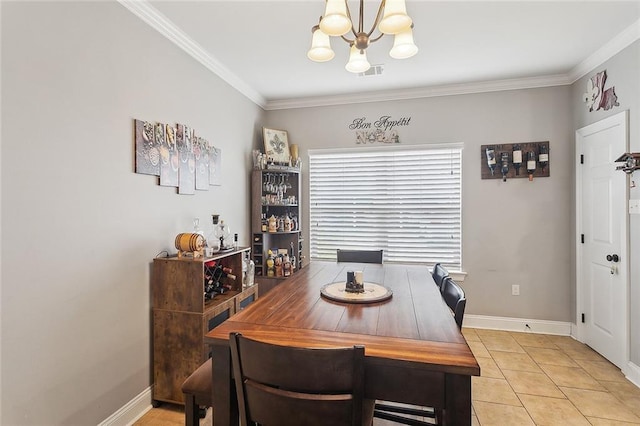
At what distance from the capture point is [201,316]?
2.10 meters

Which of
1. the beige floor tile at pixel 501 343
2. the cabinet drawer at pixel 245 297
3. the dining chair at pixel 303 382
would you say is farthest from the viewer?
the beige floor tile at pixel 501 343

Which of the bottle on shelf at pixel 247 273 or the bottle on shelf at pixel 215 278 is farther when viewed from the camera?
the bottle on shelf at pixel 247 273

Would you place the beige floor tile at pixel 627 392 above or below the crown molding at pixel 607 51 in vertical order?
below

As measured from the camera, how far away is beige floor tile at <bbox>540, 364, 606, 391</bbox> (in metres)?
2.42

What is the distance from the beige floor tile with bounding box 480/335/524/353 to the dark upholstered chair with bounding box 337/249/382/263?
141 cm

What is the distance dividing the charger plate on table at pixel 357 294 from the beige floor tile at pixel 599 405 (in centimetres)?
165

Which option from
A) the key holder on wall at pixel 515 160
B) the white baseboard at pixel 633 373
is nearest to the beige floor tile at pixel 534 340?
the white baseboard at pixel 633 373

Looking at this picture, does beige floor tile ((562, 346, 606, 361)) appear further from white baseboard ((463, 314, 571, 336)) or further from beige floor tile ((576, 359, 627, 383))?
white baseboard ((463, 314, 571, 336))

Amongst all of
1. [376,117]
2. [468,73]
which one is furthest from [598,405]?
[376,117]

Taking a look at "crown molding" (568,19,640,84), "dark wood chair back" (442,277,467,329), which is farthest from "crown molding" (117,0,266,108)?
"crown molding" (568,19,640,84)

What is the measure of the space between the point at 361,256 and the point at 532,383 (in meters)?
1.67

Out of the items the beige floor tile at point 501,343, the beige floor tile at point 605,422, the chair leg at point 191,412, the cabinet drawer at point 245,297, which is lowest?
the beige floor tile at point 605,422

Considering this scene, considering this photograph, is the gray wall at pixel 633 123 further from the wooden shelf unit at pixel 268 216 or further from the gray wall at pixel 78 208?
the gray wall at pixel 78 208

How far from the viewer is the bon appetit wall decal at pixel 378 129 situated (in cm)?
380
